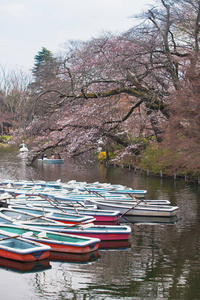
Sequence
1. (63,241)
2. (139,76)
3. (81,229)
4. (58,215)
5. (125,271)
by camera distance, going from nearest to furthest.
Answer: (125,271), (63,241), (81,229), (58,215), (139,76)

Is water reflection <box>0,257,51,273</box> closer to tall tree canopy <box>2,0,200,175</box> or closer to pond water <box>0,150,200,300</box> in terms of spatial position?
pond water <box>0,150,200,300</box>

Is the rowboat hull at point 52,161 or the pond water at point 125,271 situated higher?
the rowboat hull at point 52,161

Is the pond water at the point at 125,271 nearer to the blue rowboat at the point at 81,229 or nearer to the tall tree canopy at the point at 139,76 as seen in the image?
the blue rowboat at the point at 81,229

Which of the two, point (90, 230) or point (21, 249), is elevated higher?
point (90, 230)

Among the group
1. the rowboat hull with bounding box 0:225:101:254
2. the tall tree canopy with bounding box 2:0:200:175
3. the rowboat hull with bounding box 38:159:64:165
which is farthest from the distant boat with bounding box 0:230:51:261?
the rowboat hull with bounding box 38:159:64:165

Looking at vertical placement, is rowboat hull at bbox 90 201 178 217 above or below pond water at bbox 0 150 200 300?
above

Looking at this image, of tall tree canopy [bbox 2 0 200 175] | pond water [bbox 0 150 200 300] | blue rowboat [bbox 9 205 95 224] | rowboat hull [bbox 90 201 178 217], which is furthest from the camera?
tall tree canopy [bbox 2 0 200 175]

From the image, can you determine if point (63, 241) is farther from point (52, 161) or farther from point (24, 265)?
point (52, 161)

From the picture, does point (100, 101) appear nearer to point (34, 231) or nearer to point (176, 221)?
point (176, 221)

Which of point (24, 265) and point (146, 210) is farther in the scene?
point (146, 210)

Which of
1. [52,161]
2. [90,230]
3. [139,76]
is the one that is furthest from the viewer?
[52,161]

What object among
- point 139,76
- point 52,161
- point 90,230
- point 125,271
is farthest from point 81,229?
point 52,161

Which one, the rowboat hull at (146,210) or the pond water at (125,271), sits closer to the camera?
the pond water at (125,271)

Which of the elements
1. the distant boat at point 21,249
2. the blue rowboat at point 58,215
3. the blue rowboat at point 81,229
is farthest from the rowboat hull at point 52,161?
the distant boat at point 21,249
